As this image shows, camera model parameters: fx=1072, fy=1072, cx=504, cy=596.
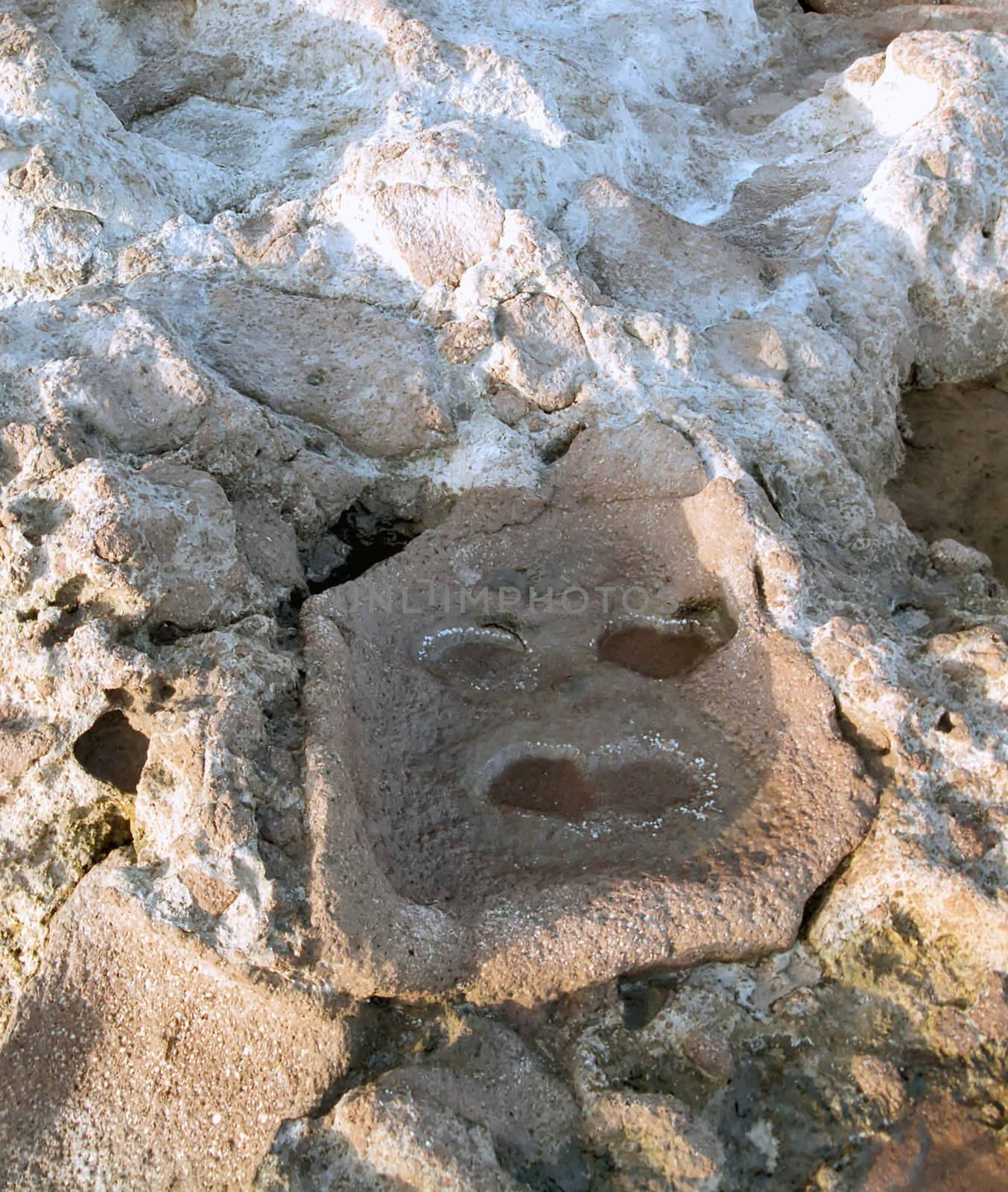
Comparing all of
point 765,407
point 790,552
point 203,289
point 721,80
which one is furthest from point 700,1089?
point 721,80

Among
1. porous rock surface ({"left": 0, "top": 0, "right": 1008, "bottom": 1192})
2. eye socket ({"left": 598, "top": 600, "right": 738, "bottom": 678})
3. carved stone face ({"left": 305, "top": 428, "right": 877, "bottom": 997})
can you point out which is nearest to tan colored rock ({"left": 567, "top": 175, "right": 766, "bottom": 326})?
porous rock surface ({"left": 0, "top": 0, "right": 1008, "bottom": 1192})

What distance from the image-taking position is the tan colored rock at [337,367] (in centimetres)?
294

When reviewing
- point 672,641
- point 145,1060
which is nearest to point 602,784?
point 672,641

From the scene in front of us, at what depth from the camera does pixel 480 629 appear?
268 cm

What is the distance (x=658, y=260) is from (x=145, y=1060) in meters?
2.74

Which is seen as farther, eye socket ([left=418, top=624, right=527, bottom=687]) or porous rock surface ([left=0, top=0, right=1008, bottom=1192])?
eye socket ([left=418, top=624, right=527, bottom=687])

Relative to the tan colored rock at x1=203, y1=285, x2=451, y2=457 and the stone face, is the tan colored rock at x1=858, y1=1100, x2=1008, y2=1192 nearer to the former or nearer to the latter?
the stone face

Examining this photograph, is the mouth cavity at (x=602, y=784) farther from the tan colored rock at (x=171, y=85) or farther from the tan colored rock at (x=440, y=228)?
the tan colored rock at (x=171, y=85)

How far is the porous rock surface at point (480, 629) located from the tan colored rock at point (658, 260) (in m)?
0.02

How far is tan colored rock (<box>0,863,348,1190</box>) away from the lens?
6.29 feet

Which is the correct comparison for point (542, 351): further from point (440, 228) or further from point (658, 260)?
point (658, 260)

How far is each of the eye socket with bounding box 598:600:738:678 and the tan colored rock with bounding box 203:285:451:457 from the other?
763 millimetres

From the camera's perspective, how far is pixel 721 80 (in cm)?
484

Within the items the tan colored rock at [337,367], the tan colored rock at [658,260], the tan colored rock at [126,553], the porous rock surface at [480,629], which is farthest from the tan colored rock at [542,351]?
the tan colored rock at [126,553]
